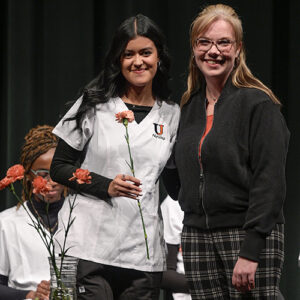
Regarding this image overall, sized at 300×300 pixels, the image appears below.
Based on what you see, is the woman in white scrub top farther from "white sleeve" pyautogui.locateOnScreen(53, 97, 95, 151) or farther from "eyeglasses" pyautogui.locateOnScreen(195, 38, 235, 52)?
"eyeglasses" pyautogui.locateOnScreen(195, 38, 235, 52)

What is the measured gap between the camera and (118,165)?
85.4 inches

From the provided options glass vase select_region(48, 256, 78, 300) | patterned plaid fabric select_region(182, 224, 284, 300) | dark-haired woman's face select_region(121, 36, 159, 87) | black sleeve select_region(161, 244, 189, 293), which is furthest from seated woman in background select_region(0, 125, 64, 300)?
glass vase select_region(48, 256, 78, 300)

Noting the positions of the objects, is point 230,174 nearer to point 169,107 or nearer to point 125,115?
point 125,115

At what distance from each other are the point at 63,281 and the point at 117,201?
51 cm

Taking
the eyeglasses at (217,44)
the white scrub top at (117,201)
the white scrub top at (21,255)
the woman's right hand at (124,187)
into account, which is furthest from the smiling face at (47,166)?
the eyeglasses at (217,44)

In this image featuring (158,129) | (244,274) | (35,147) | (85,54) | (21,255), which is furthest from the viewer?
(85,54)

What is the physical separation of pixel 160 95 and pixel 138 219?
51cm

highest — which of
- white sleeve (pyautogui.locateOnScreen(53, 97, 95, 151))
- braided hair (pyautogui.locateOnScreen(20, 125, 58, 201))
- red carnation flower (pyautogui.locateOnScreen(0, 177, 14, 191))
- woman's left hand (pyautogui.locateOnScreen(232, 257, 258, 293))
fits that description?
white sleeve (pyautogui.locateOnScreen(53, 97, 95, 151))

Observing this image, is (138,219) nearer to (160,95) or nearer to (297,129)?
(160,95)

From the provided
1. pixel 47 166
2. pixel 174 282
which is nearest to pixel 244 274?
pixel 174 282

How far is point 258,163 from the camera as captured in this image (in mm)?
1852

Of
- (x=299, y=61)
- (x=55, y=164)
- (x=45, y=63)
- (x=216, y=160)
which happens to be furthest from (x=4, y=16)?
(x=216, y=160)

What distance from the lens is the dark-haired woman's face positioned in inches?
87.2

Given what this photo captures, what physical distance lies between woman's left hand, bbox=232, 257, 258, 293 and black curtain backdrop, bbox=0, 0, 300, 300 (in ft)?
7.03
